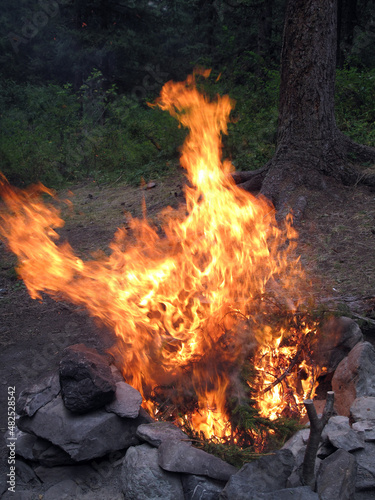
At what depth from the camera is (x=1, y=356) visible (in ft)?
13.3

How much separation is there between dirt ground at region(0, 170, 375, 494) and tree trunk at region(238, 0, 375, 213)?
0.40m

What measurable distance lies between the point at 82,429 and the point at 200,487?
919mm

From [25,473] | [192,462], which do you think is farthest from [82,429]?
[192,462]

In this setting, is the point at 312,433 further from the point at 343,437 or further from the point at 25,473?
the point at 25,473

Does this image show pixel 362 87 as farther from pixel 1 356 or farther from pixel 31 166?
pixel 1 356

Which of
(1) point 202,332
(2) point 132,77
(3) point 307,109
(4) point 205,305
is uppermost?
(2) point 132,77

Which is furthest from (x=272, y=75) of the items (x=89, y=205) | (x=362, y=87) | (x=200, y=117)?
(x=89, y=205)

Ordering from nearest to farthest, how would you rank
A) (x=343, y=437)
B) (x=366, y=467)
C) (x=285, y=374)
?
(x=366, y=467) → (x=343, y=437) → (x=285, y=374)

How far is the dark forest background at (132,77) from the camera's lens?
11.4 meters

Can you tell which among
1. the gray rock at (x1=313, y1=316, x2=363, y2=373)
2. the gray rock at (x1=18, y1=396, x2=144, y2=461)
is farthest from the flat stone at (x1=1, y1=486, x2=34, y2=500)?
the gray rock at (x1=313, y1=316, x2=363, y2=373)

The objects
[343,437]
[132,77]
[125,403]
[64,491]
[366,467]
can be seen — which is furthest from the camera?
[132,77]

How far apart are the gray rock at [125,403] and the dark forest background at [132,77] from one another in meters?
7.10

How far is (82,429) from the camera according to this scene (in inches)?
109

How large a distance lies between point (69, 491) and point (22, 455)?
466 mm
